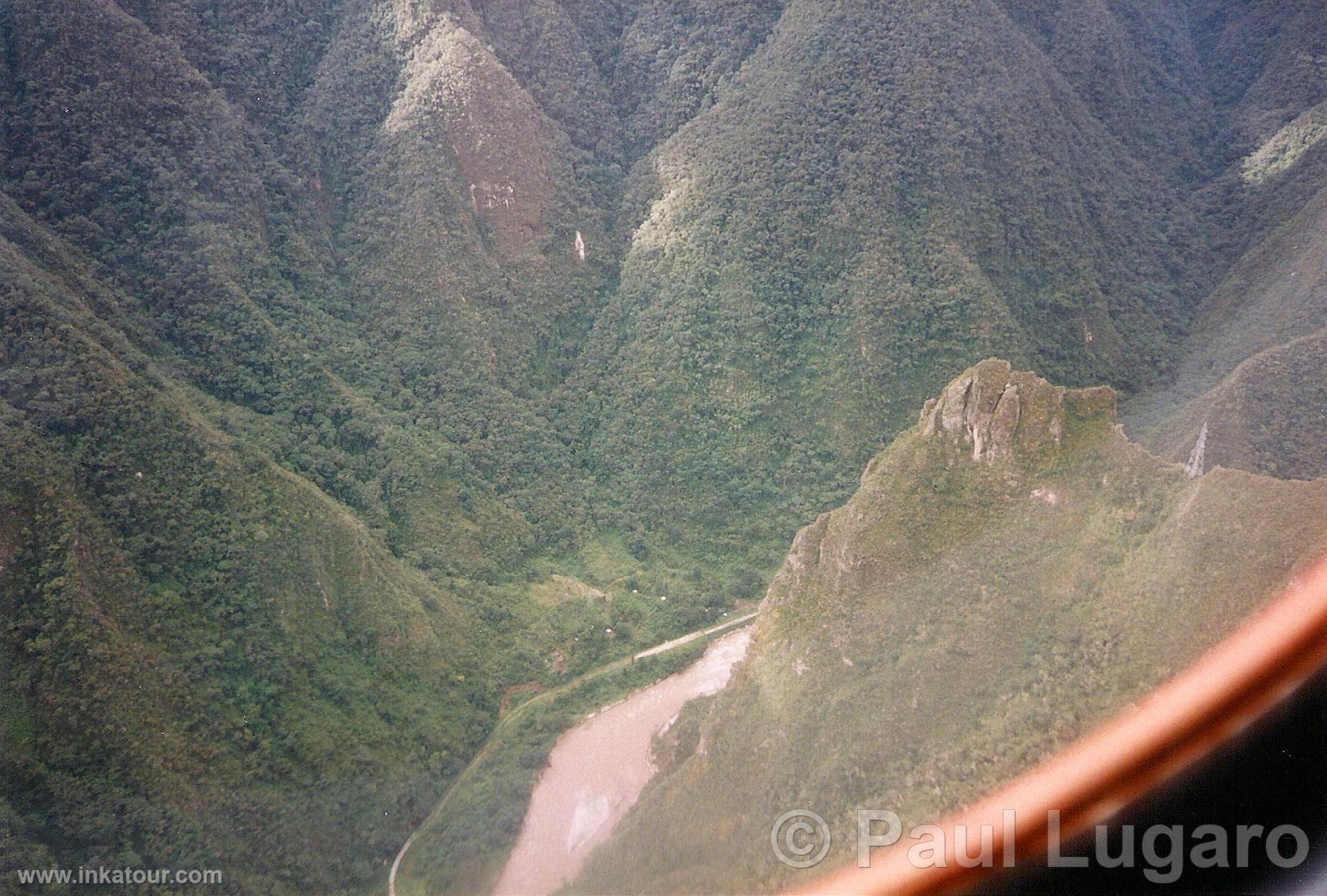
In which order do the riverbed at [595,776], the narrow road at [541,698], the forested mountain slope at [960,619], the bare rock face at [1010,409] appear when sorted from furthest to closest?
the narrow road at [541,698] → the bare rock face at [1010,409] → the riverbed at [595,776] → the forested mountain slope at [960,619]

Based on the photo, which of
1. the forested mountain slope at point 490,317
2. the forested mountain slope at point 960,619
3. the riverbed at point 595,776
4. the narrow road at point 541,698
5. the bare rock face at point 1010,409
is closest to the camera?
the forested mountain slope at point 960,619

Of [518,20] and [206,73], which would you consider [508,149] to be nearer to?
[518,20]

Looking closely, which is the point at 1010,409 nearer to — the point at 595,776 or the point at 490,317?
the point at 595,776

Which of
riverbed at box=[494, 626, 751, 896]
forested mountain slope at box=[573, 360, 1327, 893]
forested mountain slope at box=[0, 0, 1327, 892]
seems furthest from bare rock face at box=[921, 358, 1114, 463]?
riverbed at box=[494, 626, 751, 896]

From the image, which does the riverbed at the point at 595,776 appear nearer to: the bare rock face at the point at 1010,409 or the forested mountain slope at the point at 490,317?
the forested mountain slope at the point at 490,317

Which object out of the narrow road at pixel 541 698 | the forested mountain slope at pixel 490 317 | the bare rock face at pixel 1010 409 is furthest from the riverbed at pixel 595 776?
the bare rock face at pixel 1010 409

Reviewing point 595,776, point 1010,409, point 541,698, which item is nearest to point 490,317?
point 541,698

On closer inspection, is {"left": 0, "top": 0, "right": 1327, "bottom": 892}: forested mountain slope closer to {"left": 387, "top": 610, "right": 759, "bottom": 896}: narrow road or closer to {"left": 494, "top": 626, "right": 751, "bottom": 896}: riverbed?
{"left": 387, "top": 610, "right": 759, "bottom": 896}: narrow road
